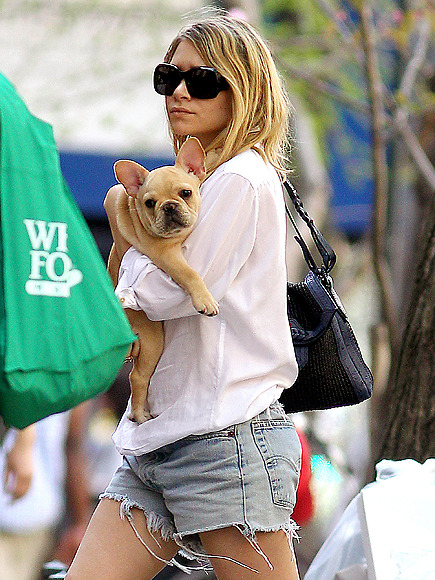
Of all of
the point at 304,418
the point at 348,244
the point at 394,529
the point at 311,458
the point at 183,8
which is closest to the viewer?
the point at 394,529

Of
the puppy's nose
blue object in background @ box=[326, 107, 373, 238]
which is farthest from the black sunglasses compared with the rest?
blue object in background @ box=[326, 107, 373, 238]

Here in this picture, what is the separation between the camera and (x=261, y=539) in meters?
2.21

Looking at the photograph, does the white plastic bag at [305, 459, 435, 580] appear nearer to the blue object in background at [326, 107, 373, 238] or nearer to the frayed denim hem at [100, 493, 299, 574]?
the frayed denim hem at [100, 493, 299, 574]

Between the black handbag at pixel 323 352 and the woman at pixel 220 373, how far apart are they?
7.6 inches

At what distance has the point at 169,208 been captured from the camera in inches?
83.7

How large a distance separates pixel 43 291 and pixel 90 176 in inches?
231

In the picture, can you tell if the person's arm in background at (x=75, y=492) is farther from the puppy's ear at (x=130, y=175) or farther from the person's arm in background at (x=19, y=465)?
the puppy's ear at (x=130, y=175)

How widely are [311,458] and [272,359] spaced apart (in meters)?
2.85

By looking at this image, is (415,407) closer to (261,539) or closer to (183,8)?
(261,539)

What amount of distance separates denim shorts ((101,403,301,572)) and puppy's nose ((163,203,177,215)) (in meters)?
0.54

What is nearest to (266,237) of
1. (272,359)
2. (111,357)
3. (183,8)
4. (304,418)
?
(272,359)

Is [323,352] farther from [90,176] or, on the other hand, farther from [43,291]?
[90,176]

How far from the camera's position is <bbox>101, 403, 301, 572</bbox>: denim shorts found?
2.18 meters

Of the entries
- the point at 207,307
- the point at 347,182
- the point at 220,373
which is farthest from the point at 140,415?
the point at 347,182
